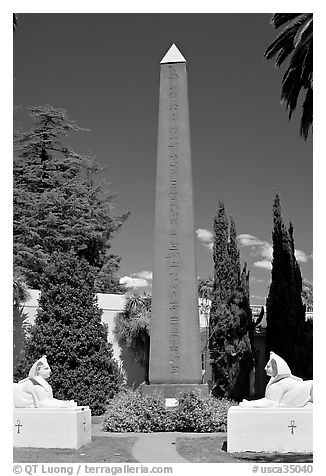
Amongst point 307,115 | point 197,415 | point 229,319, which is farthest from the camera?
point 229,319

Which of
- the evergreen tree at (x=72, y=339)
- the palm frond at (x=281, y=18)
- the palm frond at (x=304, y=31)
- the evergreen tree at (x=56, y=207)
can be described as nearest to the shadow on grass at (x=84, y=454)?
the evergreen tree at (x=72, y=339)

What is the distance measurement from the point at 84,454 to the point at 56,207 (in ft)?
55.4

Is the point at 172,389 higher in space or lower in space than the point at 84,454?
higher

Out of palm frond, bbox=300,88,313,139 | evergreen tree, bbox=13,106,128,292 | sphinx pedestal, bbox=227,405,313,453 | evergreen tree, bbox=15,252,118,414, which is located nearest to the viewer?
sphinx pedestal, bbox=227,405,313,453

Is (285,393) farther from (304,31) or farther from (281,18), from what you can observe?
(281,18)

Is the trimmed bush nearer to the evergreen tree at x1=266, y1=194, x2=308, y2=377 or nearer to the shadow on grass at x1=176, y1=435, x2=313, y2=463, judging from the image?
the shadow on grass at x1=176, y1=435, x2=313, y2=463

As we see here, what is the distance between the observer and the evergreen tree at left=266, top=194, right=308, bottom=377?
1871cm

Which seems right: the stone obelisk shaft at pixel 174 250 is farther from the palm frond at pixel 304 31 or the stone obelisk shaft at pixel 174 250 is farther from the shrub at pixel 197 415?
the palm frond at pixel 304 31

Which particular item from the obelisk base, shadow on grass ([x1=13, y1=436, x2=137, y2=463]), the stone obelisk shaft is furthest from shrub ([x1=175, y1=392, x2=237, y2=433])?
shadow on grass ([x1=13, y1=436, x2=137, y2=463])

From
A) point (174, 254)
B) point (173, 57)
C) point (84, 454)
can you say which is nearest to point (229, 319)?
point (174, 254)

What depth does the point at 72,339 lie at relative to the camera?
15.0 m

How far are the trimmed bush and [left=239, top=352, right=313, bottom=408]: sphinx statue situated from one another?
8.03 ft
